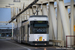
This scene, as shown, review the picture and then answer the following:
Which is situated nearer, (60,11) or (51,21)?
(60,11)

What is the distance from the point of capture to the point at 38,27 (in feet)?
91.4

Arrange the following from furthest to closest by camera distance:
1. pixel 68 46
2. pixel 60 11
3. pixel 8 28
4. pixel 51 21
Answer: pixel 8 28
pixel 51 21
pixel 60 11
pixel 68 46

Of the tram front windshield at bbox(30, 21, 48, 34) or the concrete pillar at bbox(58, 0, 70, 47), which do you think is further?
the concrete pillar at bbox(58, 0, 70, 47)

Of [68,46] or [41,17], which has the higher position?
[41,17]

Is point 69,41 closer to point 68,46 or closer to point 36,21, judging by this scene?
point 68,46

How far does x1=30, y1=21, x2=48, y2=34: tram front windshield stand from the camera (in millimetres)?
27875

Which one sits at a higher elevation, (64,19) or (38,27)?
(64,19)

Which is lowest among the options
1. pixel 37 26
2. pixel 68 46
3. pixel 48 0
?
pixel 68 46

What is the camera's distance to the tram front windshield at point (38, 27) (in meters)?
27.9

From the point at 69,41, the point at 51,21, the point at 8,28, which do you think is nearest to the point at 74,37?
the point at 69,41

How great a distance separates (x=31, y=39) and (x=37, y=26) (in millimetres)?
1515

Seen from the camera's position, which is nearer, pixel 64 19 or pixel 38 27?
pixel 38 27

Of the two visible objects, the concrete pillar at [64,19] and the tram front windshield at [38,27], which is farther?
the concrete pillar at [64,19]

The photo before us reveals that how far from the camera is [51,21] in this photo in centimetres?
3466
